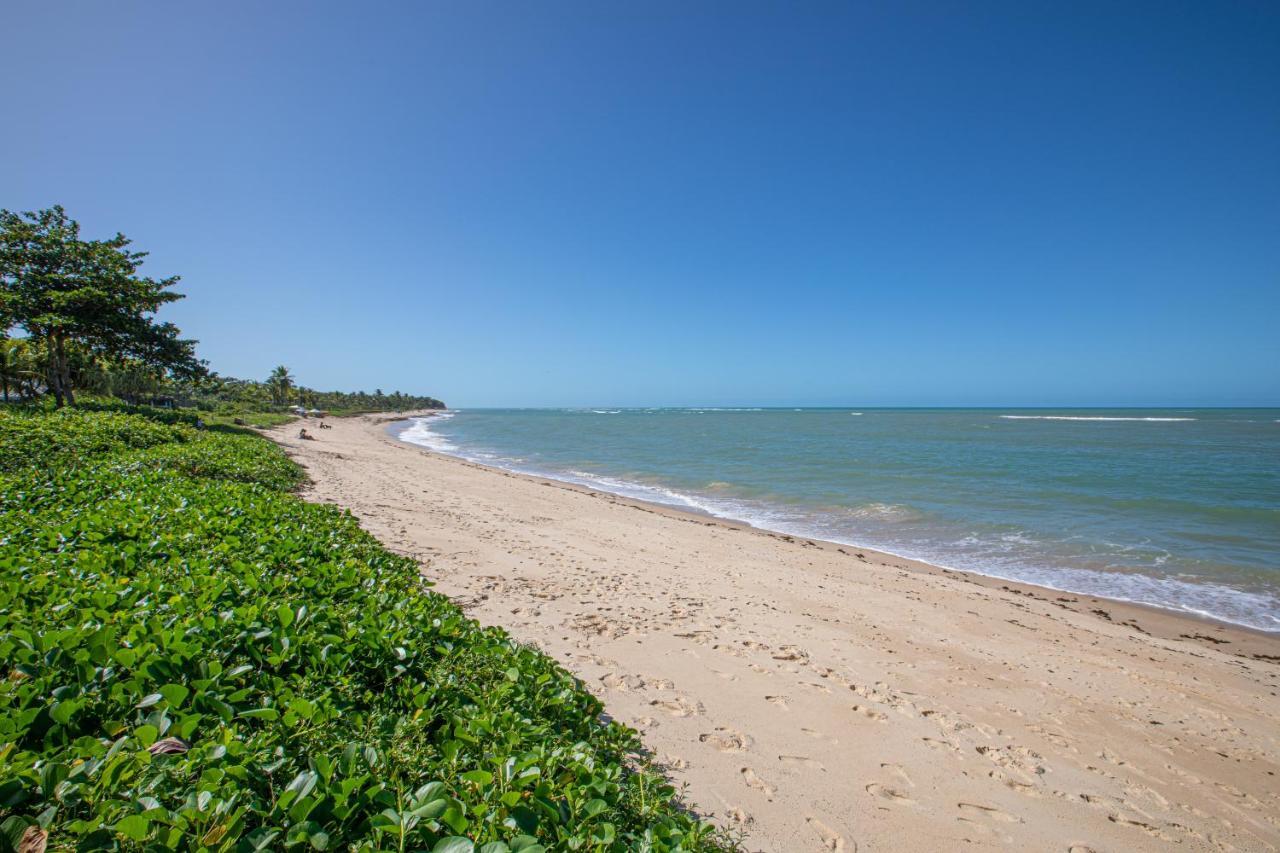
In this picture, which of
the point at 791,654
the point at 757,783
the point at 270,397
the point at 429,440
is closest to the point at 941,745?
the point at 791,654

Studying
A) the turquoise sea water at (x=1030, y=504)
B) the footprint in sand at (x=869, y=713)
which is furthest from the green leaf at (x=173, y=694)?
the turquoise sea water at (x=1030, y=504)

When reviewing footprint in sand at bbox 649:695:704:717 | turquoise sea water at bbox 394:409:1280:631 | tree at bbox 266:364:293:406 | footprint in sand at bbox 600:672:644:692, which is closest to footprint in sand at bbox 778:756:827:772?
Result: footprint in sand at bbox 649:695:704:717

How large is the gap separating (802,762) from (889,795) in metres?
0.68

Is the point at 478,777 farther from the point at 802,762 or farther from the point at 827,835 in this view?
the point at 802,762

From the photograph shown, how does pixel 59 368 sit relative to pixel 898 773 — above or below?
above

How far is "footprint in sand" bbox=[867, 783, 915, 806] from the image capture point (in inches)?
164

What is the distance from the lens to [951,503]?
18.8m

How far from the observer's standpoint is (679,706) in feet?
16.8

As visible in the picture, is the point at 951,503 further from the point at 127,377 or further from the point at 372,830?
the point at 127,377

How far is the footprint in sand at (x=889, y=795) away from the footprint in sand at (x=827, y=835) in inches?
26.3

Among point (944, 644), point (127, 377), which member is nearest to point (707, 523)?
point (944, 644)

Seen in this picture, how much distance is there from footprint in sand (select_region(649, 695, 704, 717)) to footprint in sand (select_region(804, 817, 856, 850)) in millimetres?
1403

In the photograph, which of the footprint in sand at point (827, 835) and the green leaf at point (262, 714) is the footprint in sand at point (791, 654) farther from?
the green leaf at point (262, 714)

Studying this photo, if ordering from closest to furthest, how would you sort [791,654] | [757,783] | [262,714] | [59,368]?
[262,714]
[757,783]
[791,654]
[59,368]
